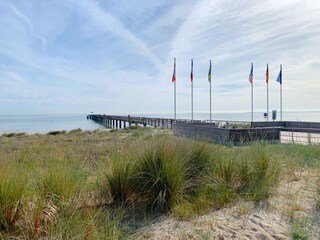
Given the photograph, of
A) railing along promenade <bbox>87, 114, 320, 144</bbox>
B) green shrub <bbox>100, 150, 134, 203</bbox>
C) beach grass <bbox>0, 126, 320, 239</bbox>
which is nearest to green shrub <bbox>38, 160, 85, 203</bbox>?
beach grass <bbox>0, 126, 320, 239</bbox>

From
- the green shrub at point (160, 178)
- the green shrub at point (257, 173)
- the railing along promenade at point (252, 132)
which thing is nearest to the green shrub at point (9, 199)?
the green shrub at point (160, 178)

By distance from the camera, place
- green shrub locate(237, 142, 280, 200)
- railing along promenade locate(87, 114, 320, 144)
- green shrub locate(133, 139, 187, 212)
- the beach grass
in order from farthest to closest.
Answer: railing along promenade locate(87, 114, 320, 144) → green shrub locate(237, 142, 280, 200) → green shrub locate(133, 139, 187, 212) → the beach grass

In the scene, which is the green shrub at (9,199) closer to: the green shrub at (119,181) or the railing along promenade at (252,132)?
the green shrub at (119,181)

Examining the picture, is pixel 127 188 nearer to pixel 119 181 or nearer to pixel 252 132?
pixel 119 181

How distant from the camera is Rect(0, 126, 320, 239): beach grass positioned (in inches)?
125

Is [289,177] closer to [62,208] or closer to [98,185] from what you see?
[98,185]

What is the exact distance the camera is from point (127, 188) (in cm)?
456

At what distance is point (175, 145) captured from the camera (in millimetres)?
4988

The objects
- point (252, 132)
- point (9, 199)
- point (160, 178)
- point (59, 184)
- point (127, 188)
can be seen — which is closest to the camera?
point (9, 199)

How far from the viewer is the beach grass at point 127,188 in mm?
3168

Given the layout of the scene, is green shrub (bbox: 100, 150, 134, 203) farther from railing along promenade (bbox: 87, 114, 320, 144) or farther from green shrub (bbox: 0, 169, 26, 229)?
railing along promenade (bbox: 87, 114, 320, 144)

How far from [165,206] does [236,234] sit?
3.84 feet

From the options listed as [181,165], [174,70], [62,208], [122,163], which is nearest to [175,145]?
[181,165]

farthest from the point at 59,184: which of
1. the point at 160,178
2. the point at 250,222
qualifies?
the point at 250,222
